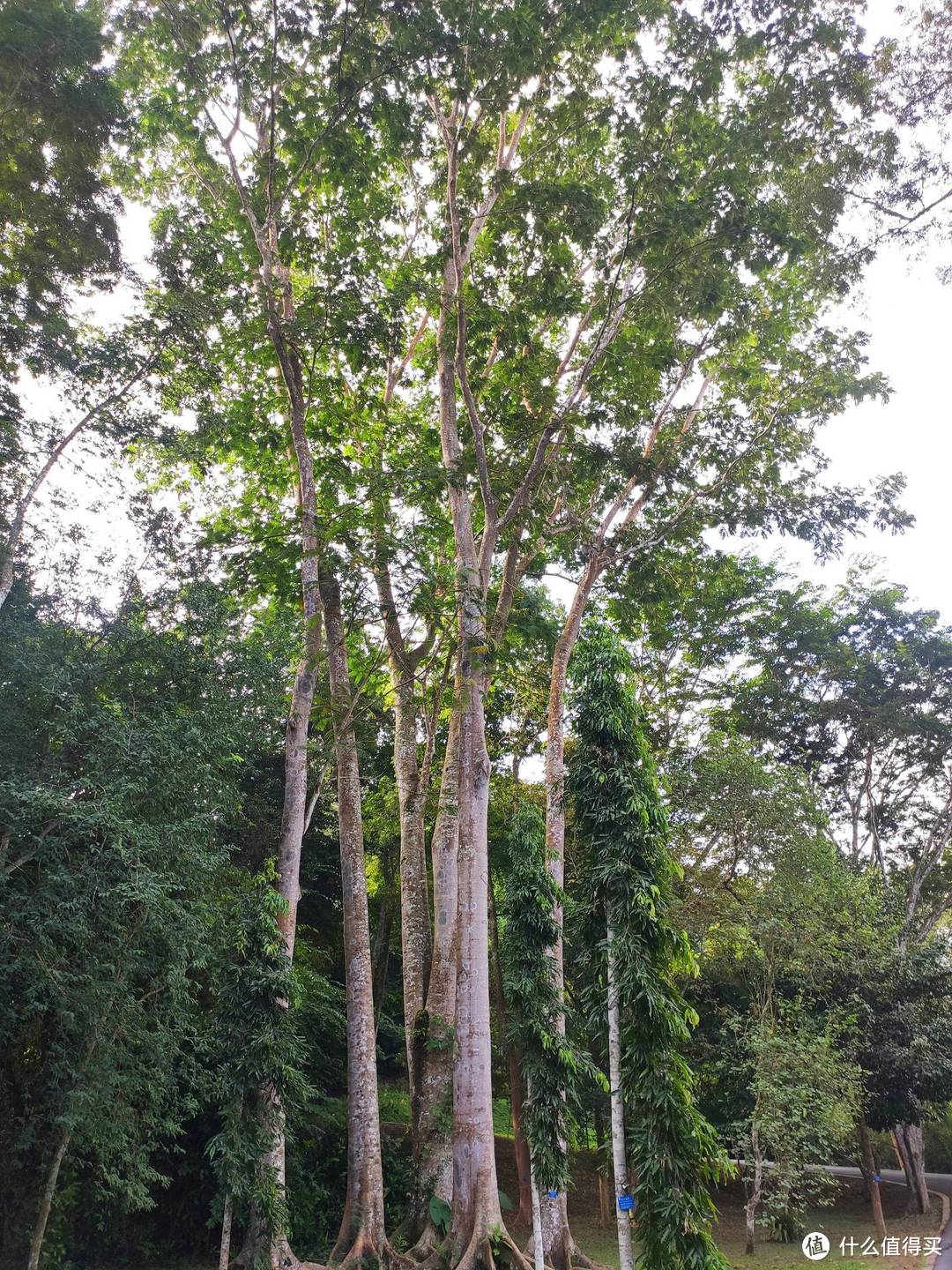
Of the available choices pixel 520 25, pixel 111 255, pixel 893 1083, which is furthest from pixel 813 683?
pixel 111 255

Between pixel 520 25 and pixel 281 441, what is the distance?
611cm

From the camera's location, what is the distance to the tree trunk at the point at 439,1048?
417 inches

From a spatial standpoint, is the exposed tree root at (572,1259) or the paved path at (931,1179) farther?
the paved path at (931,1179)

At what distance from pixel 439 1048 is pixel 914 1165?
40.0 feet

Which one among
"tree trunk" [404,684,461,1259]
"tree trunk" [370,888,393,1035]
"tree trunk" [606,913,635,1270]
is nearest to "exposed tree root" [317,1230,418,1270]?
"tree trunk" [404,684,461,1259]

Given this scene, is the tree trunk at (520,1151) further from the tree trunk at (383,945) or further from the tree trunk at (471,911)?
the tree trunk at (383,945)

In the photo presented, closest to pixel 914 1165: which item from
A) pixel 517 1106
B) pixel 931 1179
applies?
pixel 931 1179

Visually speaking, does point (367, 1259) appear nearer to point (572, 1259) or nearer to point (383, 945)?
point (572, 1259)

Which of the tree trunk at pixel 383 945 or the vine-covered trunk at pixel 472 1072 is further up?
the tree trunk at pixel 383 945

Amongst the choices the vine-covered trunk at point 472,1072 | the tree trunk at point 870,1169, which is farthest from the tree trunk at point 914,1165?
the vine-covered trunk at point 472,1072

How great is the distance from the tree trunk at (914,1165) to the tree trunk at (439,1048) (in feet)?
36.3

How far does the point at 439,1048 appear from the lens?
11.1m

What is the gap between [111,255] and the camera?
1145 cm

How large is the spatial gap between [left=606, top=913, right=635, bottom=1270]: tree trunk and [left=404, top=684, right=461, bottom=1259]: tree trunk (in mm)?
2608
